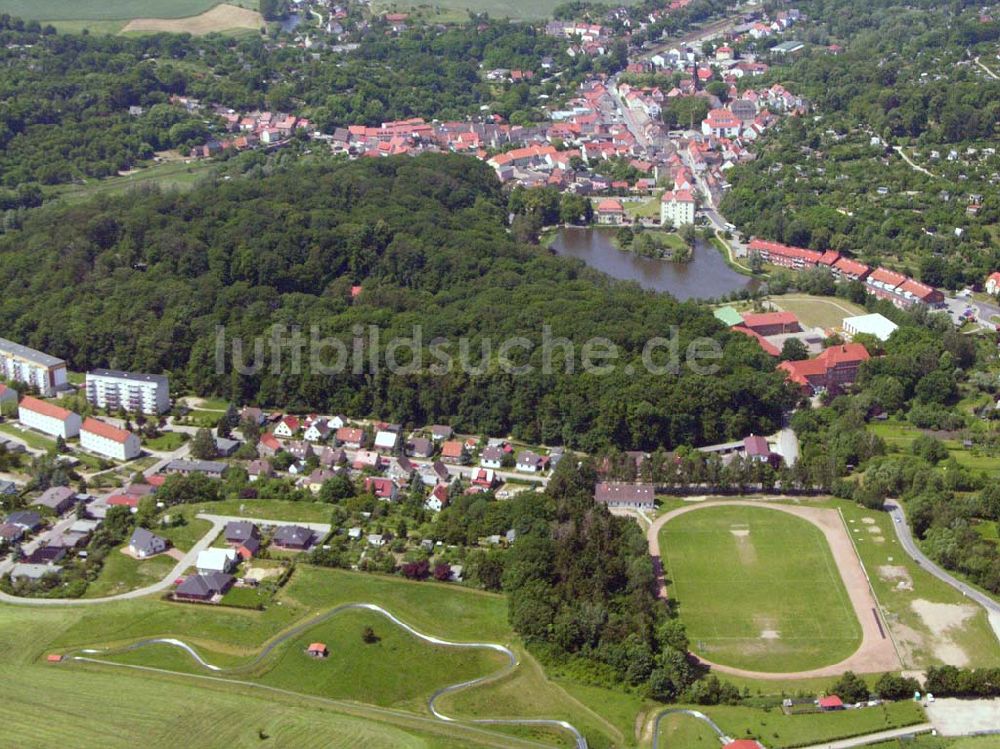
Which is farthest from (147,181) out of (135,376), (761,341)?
(761,341)

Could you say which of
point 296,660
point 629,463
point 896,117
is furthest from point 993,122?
point 296,660

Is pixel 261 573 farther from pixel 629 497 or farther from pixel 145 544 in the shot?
pixel 629 497

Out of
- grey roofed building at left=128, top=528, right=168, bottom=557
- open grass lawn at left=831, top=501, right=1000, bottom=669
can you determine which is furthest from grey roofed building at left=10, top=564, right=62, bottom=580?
open grass lawn at left=831, top=501, right=1000, bottom=669

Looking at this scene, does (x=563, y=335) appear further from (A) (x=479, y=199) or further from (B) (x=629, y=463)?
(A) (x=479, y=199)

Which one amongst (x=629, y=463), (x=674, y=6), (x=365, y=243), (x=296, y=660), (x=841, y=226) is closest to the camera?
(x=296, y=660)

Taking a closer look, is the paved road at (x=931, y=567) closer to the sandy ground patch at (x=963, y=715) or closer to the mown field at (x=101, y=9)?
the sandy ground patch at (x=963, y=715)

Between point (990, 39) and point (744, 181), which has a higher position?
point (990, 39)

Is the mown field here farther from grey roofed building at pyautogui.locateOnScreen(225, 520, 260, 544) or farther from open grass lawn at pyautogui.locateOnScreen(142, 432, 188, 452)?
grey roofed building at pyautogui.locateOnScreen(225, 520, 260, 544)
